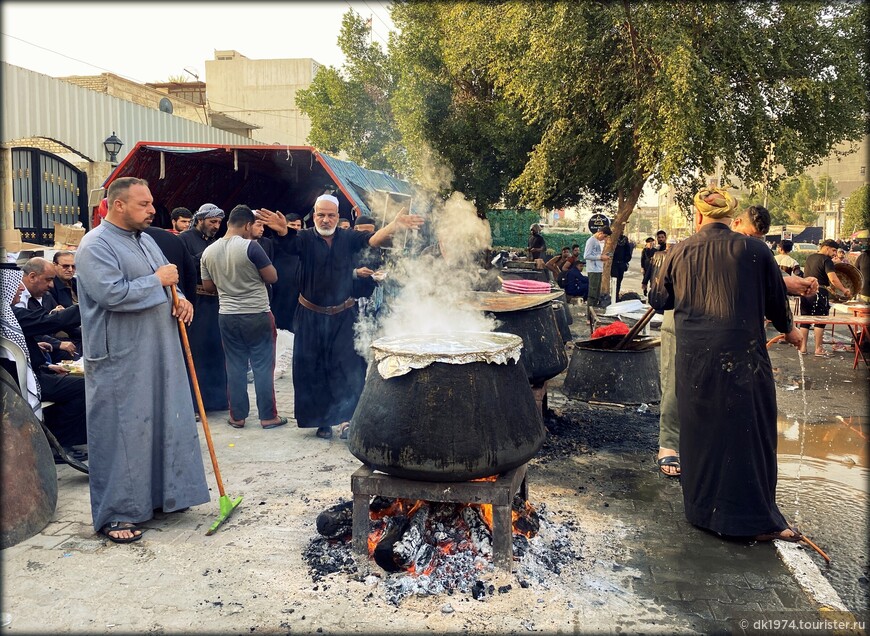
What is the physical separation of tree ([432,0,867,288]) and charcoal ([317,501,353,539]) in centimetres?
1191

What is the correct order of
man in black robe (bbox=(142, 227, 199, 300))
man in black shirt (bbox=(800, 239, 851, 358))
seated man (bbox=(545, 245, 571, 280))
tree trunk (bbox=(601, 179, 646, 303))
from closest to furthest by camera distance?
1. man in black robe (bbox=(142, 227, 199, 300))
2. man in black shirt (bbox=(800, 239, 851, 358))
3. tree trunk (bbox=(601, 179, 646, 303))
4. seated man (bbox=(545, 245, 571, 280))

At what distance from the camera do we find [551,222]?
237ft

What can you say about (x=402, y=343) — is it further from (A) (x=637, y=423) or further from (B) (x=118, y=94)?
(B) (x=118, y=94)

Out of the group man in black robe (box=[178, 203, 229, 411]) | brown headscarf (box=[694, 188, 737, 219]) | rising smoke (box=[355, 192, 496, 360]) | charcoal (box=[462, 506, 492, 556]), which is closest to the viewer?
charcoal (box=[462, 506, 492, 556])

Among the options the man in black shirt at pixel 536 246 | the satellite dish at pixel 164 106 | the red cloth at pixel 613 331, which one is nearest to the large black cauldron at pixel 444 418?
the red cloth at pixel 613 331

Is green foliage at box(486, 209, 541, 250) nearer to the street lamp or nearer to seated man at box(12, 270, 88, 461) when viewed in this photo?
the street lamp

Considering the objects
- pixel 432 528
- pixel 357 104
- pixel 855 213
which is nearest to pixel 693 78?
pixel 432 528

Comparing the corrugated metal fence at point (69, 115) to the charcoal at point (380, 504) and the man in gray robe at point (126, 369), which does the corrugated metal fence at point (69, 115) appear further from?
the charcoal at point (380, 504)

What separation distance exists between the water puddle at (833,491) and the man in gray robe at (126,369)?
3.91 m

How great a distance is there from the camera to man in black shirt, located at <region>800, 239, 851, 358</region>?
1064cm

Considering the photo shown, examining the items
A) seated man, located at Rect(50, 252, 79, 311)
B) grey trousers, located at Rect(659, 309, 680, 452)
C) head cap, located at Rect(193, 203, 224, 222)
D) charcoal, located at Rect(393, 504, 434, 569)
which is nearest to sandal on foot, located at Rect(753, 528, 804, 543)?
grey trousers, located at Rect(659, 309, 680, 452)

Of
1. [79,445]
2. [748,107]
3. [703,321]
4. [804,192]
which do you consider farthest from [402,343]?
[804,192]

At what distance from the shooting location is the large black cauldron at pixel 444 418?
3365 mm

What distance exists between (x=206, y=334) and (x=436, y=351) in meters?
4.14
